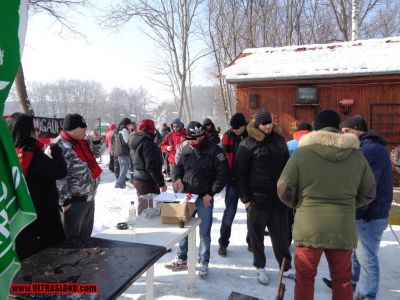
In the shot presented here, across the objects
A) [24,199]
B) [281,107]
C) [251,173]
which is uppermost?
[281,107]

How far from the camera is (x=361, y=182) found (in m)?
2.79

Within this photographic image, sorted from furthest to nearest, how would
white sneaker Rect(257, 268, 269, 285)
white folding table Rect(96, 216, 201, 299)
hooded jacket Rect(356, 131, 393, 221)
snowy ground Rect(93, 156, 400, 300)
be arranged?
1. white sneaker Rect(257, 268, 269, 285)
2. snowy ground Rect(93, 156, 400, 300)
3. hooded jacket Rect(356, 131, 393, 221)
4. white folding table Rect(96, 216, 201, 299)

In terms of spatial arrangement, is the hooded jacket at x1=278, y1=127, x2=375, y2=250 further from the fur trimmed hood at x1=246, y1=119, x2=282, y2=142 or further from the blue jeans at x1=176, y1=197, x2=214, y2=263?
the blue jeans at x1=176, y1=197, x2=214, y2=263

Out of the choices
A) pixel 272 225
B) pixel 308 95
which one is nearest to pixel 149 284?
pixel 272 225

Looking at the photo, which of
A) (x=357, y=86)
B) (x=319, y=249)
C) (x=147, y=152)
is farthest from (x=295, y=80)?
(x=319, y=249)

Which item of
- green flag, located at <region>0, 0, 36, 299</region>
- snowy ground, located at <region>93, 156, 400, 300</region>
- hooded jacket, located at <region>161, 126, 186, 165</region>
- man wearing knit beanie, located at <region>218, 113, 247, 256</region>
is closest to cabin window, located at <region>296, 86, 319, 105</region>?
hooded jacket, located at <region>161, 126, 186, 165</region>

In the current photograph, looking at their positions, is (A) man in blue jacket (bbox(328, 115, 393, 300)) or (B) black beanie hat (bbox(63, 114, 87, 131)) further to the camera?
(B) black beanie hat (bbox(63, 114, 87, 131))

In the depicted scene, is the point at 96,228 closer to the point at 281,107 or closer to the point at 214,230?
the point at 214,230

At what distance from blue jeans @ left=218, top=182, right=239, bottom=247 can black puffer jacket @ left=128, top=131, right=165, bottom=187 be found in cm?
103

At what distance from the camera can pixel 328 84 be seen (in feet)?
27.9

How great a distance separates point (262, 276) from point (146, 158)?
2.23 metres

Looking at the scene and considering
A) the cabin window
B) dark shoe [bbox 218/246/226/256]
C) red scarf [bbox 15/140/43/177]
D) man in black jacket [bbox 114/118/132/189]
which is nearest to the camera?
red scarf [bbox 15/140/43/177]

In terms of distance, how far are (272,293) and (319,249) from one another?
1.24 m

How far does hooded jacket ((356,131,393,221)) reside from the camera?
3.19 m
